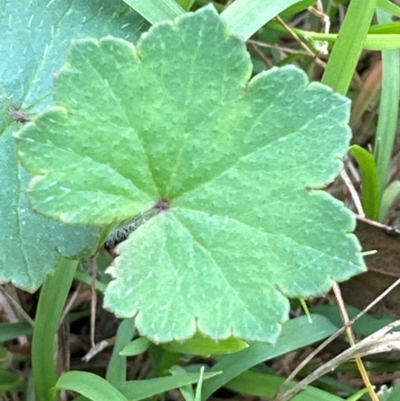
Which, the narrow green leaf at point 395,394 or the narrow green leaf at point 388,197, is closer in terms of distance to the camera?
the narrow green leaf at point 395,394

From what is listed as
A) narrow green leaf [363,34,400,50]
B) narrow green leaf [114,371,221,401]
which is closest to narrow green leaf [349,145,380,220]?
narrow green leaf [363,34,400,50]

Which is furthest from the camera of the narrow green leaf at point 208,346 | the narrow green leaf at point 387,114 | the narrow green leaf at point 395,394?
the narrow green leaf at point 387,114

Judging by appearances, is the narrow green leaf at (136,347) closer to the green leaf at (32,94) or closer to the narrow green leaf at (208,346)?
the narrow green leaf at (208,346)

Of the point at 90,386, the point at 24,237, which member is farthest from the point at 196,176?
the point at 90,386

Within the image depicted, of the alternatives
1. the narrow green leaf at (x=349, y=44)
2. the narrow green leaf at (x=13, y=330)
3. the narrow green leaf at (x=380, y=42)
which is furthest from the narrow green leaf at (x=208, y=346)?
the narrow green leaf at (x=380, y=42)

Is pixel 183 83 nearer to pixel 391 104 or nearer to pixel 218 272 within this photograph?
pixel 218 272

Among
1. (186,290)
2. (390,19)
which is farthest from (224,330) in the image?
(390,19)

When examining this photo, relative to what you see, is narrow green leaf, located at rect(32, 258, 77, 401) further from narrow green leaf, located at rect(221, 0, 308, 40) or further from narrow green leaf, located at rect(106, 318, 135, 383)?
narrow green leaf, located at rect(221, 0, 308, 40)
